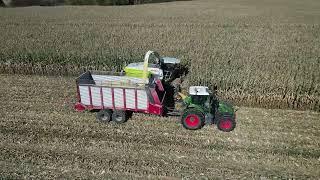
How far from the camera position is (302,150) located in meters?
10.8

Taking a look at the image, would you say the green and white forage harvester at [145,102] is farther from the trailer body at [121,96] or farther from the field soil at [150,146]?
the field soil at [150,146]

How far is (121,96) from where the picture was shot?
1191cm

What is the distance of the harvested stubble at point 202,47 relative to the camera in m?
15.0

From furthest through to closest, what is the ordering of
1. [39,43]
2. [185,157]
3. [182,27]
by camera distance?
[182,27]
[39,43]
[185,157]

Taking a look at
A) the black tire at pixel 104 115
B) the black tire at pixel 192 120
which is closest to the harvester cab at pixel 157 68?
the black tire at pixel 104 115

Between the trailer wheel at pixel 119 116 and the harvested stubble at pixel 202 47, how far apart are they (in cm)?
475

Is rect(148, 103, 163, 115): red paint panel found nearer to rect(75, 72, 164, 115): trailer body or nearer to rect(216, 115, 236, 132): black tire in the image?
rect(75, 72, 164, 115): trailer body

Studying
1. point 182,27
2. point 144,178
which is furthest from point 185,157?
point 182,27

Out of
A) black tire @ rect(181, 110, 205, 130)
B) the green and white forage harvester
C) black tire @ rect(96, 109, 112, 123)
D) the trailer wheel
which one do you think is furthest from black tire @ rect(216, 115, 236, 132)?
black tire @ rect(96, 109, 112, 123)

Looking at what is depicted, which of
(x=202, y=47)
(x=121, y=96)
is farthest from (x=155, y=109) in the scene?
(x=202, y=47)

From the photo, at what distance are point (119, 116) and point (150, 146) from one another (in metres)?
1.94

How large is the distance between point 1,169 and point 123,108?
4.45 meters

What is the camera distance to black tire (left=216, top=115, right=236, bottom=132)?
1151 cm

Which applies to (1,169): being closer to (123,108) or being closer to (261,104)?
(123,108)
